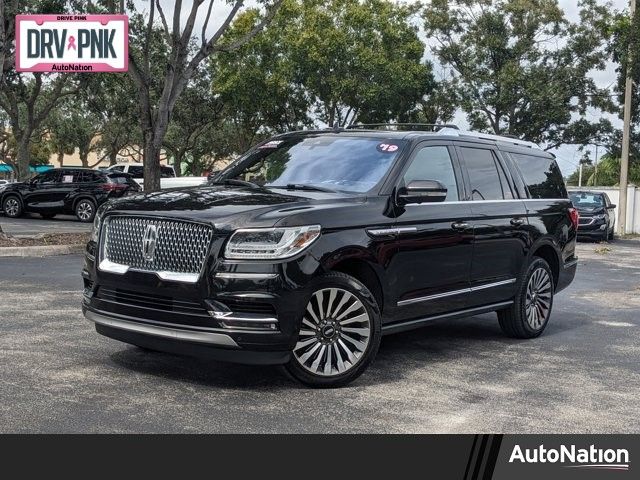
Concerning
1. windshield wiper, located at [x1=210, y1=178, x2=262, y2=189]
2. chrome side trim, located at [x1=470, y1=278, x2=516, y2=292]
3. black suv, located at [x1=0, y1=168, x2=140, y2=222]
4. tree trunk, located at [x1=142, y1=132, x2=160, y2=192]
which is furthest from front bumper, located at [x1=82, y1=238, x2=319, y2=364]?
black suv, located at [x1=0, y1=168, x2=140, y2=222]

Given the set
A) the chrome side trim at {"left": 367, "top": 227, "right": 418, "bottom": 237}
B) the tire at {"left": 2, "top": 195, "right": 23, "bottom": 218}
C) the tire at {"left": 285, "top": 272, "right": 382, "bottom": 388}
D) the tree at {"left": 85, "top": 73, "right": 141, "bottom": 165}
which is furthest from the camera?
the tree at {"left": 85, "top": 73, "right": 141, "bottom": 165}

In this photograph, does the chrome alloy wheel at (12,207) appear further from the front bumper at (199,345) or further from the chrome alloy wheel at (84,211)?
the front bumper at (199,345)

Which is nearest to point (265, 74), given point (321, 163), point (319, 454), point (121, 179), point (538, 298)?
point (121, 179)

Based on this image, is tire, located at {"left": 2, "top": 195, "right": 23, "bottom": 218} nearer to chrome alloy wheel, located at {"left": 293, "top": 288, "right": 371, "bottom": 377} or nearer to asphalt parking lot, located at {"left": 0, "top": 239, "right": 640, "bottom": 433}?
asphalt parking lot, located at {"left": 0, "top": 239, "right": 640, "bottom": 433}

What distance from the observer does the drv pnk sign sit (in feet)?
66.1

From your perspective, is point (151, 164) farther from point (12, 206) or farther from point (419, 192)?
point (419, 192)

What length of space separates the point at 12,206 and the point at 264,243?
2276cm

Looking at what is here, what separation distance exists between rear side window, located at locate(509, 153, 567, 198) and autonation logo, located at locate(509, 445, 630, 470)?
4.22m

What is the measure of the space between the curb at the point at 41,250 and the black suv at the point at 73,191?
9626 mm

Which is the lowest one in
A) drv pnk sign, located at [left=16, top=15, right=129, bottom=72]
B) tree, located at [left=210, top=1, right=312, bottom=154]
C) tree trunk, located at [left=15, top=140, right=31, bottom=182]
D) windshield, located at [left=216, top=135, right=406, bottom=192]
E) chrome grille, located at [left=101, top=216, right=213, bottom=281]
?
chrome grille, located at [left=101, top=216, right=213, bottom=281]

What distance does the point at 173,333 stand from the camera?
5.66 meters

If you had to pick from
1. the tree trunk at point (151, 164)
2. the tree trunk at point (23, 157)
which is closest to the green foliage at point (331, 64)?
the tree trunk at point (23, 157)

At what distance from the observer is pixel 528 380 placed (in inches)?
257

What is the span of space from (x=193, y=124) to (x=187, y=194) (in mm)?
39947
